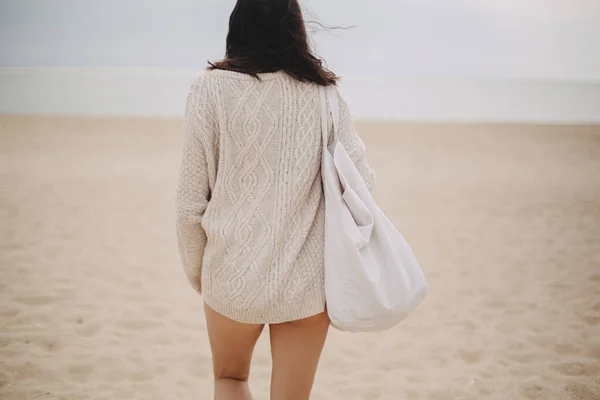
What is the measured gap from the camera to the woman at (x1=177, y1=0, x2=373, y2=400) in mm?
1377

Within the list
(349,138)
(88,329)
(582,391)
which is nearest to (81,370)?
(88,329)

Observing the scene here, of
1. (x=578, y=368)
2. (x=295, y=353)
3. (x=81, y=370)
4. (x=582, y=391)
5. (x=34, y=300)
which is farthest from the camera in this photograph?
(x=34, y=300)

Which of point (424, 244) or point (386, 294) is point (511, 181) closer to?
point (424, 244)

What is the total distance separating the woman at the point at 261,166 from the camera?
1.38 m

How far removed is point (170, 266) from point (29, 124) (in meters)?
8.53

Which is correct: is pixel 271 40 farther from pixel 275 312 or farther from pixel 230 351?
pixel 230 351

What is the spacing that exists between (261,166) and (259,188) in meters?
0.05

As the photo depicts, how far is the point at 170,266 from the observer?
5.04 m

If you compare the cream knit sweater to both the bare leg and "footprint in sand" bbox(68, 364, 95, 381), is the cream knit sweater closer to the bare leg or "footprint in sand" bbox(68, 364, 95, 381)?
the bare leg

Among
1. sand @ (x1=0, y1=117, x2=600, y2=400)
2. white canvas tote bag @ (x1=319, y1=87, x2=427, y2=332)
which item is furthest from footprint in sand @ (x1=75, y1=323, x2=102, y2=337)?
white canvas tote bag @ (x1=319, y1=87, x2=427, y2=332)

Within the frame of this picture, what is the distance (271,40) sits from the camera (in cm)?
139

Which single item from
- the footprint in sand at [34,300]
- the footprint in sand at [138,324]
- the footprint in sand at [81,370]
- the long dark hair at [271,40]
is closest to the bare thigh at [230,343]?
the long dark hair at [271,40]

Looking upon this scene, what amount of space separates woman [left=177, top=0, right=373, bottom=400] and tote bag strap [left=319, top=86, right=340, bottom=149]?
0.01 m

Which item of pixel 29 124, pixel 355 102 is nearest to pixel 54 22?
pixel 355 102
